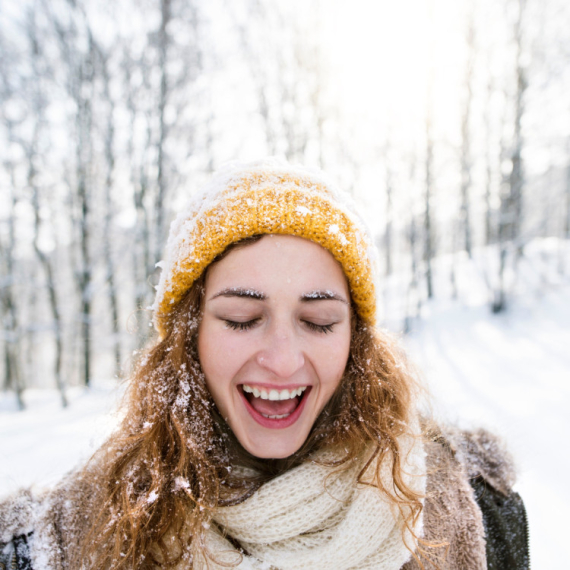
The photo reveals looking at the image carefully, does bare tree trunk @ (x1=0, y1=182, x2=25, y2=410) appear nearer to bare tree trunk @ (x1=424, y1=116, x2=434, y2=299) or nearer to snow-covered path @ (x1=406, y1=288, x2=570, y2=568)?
snow-covered path @ (x1=406, y1=288, x2=570, y2=568)

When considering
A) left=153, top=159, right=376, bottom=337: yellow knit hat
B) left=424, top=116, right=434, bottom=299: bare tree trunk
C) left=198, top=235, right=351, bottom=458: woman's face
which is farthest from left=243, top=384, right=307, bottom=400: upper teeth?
left=424, top=116, right=434, bottom=299: bare tree trunk

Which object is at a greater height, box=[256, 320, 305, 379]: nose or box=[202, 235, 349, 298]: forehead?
box=[202, 235, 349, 298]: forehead

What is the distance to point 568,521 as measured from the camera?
2863 millimetres

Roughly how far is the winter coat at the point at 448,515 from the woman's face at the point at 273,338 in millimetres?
595

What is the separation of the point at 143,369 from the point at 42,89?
1079 cm

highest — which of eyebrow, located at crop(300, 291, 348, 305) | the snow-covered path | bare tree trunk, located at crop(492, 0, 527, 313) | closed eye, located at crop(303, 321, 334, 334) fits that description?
bare tree trunk, located at crop(492, 0, 527, 313)

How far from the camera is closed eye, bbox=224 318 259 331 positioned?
119cm

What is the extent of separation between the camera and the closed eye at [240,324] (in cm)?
119

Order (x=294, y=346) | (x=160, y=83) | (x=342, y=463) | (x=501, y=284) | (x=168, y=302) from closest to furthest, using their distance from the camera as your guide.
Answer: (x=294, y=346), (x=342, y=463), (x=168, y=302), (x=160, y=83), (x=501, y=284)

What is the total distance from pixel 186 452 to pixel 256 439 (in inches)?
9.5

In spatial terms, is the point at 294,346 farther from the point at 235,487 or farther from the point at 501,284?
the point at 501,284

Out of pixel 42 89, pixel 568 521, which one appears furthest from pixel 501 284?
pixel 42 89

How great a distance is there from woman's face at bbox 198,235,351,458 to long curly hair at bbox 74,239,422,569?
0.10 meters

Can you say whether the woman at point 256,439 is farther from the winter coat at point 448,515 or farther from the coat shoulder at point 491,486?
the coat shoulder at point 491,486
